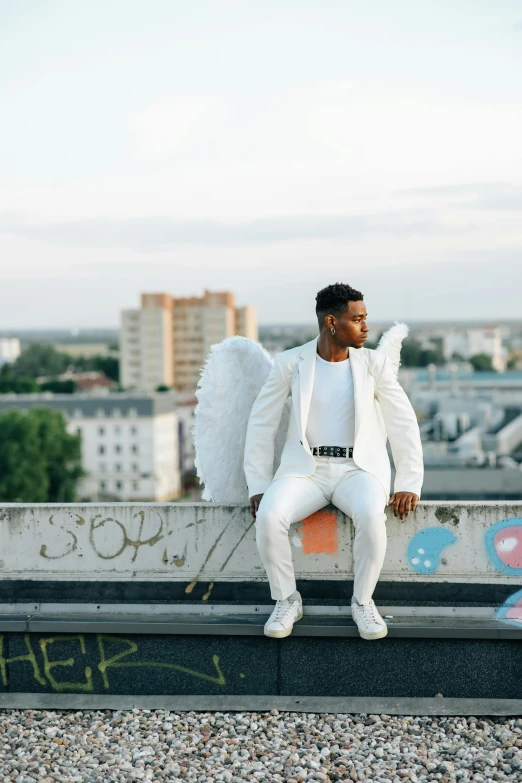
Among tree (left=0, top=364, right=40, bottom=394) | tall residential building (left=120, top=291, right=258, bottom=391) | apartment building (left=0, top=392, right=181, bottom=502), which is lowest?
apartment building (left=0, top=392, right=181, bottom=502)

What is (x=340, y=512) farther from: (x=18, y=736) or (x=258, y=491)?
(x=18, y=736)

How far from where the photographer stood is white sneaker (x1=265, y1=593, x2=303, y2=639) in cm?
496

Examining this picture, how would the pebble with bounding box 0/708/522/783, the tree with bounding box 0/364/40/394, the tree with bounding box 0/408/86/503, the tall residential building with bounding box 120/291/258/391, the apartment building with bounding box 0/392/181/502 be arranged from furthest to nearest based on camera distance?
the tall residential building with bounding box 120/291/258/391, the tree with bounding box 0/364/40/394, the apartment building with bounding box 0/392/181/502, the tree with bounding box 0/408/86/503, the pebble with bounding box 0/708/522/783

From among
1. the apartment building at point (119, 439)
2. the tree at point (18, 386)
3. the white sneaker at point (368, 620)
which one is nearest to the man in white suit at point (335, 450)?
the white sneaker at point (368, 620)

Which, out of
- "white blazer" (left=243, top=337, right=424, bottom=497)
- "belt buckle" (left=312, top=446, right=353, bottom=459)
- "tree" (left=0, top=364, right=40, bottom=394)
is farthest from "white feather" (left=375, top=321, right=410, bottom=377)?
"tree" (left=0, top=364, right=40, bottom=394)

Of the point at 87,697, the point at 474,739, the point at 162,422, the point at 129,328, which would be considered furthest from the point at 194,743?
the point at 129,328

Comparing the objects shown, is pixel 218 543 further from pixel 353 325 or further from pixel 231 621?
pixel 353 325

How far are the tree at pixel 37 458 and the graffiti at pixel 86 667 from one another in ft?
218

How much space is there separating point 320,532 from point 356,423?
22.7 inches

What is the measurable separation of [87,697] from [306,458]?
1555 millimetres

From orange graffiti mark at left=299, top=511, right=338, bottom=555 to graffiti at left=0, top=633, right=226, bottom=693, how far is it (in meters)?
0.72

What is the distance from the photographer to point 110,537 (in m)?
5.45

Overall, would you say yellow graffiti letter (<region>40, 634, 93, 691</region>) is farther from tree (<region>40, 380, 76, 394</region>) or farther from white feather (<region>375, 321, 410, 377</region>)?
tree (<region>40, 380, 76, 394</region>)

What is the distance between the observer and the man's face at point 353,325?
5.20 metres
